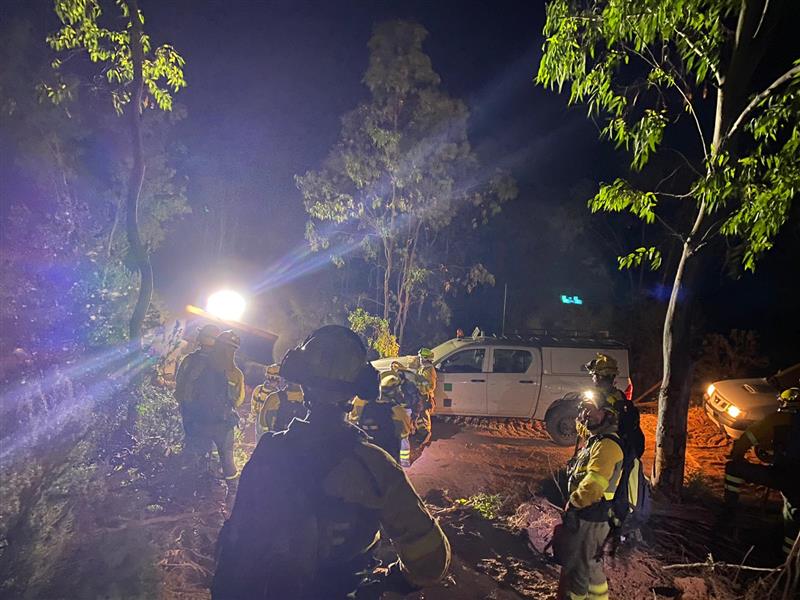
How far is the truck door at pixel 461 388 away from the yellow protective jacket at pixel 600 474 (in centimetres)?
600

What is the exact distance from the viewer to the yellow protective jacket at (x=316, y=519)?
5.50 ft

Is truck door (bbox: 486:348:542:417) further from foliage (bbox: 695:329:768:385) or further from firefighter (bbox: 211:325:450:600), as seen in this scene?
firefighter (bbox: 211:325:450:600)

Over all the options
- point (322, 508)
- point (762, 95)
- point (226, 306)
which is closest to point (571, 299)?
point (226, 306)

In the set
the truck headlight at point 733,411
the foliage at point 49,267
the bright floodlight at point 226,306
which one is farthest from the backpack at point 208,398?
the bright floodlight at point 226,306

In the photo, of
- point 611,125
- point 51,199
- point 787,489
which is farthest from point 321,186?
point 787,489

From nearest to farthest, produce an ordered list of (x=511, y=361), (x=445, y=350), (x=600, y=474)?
(x=600, y=474) < (x=511, y=361) < (x=445, y=350)

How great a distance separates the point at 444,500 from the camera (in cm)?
629

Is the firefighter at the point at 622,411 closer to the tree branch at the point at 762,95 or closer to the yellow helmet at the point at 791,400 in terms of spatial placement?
the yellow helmet at the point at 791,400

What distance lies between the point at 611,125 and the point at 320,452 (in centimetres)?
485

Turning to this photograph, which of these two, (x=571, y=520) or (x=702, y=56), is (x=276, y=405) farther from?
(x=702, y=56)

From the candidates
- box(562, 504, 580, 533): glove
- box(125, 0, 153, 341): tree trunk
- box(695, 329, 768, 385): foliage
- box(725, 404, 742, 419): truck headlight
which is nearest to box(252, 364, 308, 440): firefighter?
box(125, 0, 153, 341): tree trunk

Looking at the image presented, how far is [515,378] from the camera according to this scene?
945cm

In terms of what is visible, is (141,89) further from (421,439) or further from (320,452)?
(320,452)

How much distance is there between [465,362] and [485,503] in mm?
3867
